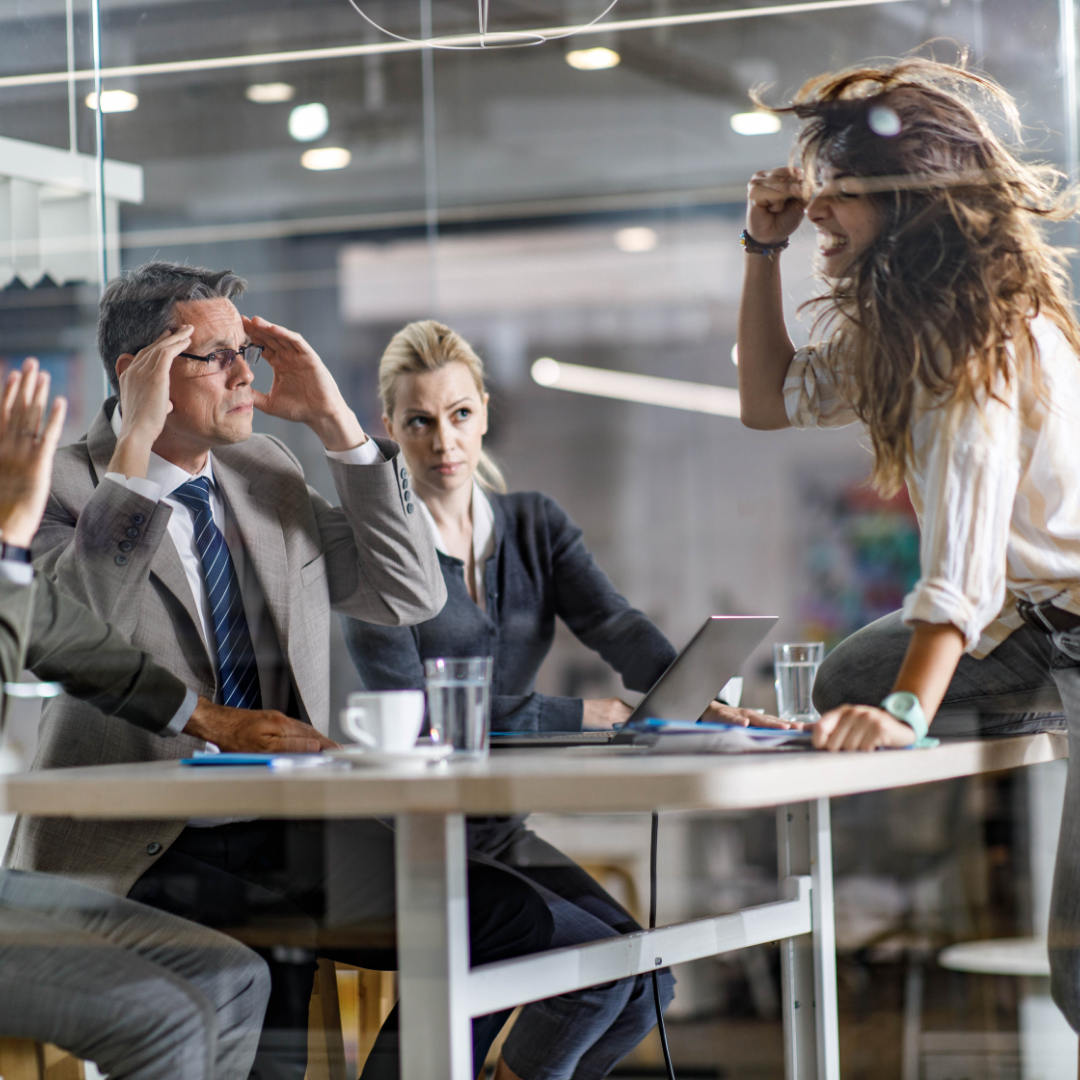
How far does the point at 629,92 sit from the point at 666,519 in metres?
2.37

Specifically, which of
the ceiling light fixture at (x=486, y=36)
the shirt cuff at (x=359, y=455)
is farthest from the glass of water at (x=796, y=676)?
the ceiling light fixture at (x=486, y=36)

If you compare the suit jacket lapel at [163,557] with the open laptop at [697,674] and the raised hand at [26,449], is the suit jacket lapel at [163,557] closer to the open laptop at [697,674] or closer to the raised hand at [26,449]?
the raised hand at [26,449]

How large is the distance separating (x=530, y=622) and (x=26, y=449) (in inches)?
26.5

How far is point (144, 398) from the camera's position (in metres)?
1.27

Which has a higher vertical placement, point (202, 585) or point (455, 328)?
point (455, 328)

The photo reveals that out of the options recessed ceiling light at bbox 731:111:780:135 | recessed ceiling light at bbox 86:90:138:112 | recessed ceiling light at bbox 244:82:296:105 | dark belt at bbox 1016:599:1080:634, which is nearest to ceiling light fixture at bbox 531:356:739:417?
recessed ceiling light at bbox 731:111:780:135

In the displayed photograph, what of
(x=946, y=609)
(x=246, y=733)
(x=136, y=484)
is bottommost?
(x=246, y=733)

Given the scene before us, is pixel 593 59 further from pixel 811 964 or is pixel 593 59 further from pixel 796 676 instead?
pixel 811 964

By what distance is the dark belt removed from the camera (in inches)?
43.8

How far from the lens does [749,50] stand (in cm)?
164

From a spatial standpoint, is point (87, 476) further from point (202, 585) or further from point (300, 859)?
point (300, 859)

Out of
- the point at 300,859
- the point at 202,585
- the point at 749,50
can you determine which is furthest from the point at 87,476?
the point at 749,50

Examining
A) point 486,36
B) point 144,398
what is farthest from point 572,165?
point 144,398

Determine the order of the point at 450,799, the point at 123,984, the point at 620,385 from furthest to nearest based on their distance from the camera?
the point at 620,385 < the point at 123,984 < the point at 450,799
